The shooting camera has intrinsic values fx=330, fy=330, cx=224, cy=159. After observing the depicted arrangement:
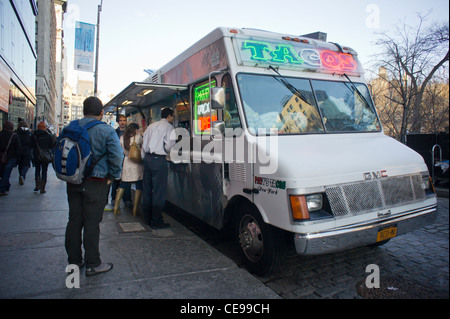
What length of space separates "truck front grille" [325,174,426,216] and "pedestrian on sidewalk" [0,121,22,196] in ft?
27.6

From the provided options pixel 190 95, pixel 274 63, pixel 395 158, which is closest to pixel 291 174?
pixel 395 158

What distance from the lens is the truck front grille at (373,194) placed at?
335 cm

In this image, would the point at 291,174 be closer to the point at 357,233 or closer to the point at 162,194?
the point at 357,233

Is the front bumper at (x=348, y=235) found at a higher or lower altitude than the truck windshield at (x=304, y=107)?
lower

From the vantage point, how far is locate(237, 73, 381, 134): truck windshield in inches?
160

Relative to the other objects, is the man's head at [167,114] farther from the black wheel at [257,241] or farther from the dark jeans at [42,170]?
the dark jeans at [42,170]

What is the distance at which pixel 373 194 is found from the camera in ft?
11.7

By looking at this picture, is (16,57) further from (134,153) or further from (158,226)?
(158,226)

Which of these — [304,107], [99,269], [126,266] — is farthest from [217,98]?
[99,269]

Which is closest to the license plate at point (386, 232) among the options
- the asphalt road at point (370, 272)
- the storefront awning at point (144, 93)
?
the asphalt road at point (370, 272)

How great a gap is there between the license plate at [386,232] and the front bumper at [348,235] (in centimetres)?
4

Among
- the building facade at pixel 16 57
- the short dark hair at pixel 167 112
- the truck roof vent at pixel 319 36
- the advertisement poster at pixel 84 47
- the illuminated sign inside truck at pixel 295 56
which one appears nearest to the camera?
the illuminated sign inside truck at pixel 295 56

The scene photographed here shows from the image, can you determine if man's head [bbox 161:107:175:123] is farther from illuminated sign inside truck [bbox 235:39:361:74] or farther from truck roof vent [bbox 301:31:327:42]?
truck roof vent [bbox 301:31:327:42]

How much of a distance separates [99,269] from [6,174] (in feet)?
21.4
